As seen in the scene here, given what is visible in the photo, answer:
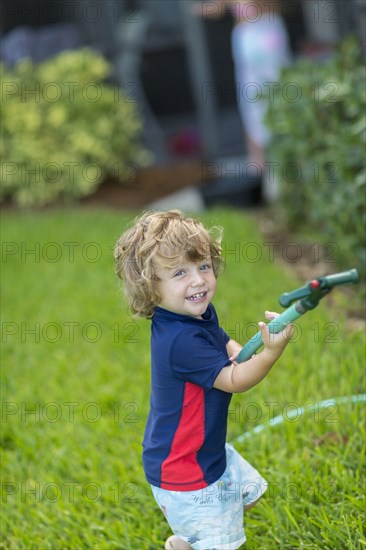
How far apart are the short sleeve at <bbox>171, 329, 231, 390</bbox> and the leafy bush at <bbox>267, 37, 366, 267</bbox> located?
6.29 feet

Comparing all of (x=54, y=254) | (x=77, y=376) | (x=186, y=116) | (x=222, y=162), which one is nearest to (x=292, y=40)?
(x=186, y=116)

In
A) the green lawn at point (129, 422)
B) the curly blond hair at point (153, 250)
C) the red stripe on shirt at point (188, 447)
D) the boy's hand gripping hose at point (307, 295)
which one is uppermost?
the curly blond hair at point (153, 250)

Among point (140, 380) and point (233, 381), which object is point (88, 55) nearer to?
point (140, 380)

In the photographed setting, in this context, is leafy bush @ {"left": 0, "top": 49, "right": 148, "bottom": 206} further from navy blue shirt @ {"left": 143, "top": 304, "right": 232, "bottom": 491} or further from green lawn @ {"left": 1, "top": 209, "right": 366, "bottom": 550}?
navy blue shirt @ {"left": 143, "top": 304, "right": 232, "bottom": 491}

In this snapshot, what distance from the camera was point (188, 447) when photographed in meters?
2.00

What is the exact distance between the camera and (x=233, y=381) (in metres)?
1.89

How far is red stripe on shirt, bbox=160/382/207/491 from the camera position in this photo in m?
1.99

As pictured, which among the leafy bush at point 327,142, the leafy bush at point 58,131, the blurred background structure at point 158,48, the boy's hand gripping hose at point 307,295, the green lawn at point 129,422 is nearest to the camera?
the boy's hand gripping hose at point 307,295

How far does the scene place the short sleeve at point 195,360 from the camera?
1.91 meters

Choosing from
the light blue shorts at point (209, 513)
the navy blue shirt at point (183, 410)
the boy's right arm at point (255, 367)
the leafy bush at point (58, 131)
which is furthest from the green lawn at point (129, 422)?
the leafy bush at point (58, 131)

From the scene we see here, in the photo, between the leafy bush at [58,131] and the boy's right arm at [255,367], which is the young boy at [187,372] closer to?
the boy's right arm at [255,367]

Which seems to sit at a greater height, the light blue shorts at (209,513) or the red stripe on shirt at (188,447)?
the red stripe on shirt at (188,447)

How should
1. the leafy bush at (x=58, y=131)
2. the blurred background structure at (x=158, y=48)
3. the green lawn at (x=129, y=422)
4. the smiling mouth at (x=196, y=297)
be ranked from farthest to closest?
1. the blurred background structure at (x=158, y=48)
2. the leafy bush at (x=58, y=131)
3. the green lawn at (x=129, y=422)
4. the smiling mouth at (x=196, y=297)

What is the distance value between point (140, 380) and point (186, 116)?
707 cm
